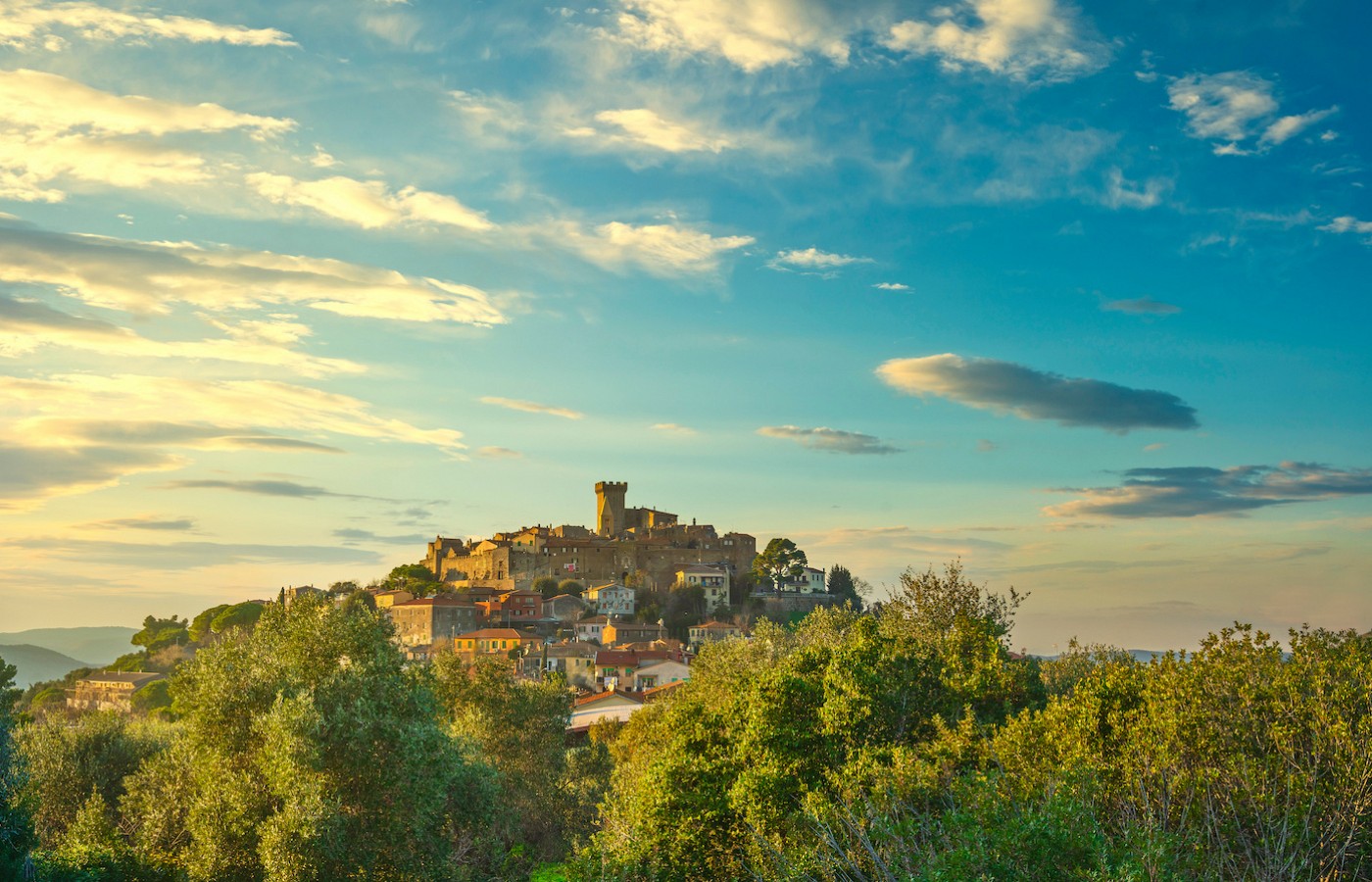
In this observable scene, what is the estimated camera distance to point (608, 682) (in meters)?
103

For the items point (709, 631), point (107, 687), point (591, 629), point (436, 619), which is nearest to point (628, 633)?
point (591, 629)

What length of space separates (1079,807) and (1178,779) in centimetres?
310

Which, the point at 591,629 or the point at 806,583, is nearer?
the point at 591,629

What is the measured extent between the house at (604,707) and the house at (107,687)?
47.7 meters

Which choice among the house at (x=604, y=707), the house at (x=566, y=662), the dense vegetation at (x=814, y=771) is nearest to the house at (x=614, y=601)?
the house at (x=566, y=662)

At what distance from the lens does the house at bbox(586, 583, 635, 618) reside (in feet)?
471

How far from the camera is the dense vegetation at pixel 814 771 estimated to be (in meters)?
17.5

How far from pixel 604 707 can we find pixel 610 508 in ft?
331

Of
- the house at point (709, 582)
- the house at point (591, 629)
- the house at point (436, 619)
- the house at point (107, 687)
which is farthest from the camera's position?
the house at point (709, 582)

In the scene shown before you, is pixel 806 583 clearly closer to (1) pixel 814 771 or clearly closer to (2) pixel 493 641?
(2) pixel 493 641

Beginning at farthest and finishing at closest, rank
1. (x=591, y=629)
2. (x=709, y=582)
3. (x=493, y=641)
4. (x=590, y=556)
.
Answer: (x=590, y=556)
(x=709, y=582)
(x=591, y=629)
(x=493, y=641)

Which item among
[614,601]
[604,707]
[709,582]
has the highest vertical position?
[709,582]

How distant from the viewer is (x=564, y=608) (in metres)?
142

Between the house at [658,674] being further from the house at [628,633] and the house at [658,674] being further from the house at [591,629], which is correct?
the house at [591,629]
